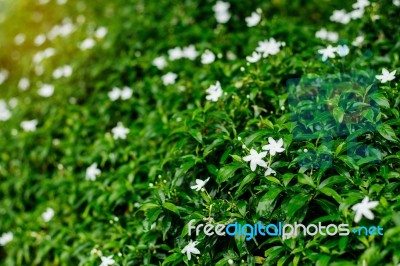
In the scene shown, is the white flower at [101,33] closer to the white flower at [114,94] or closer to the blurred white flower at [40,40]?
the white flower at [114,94]

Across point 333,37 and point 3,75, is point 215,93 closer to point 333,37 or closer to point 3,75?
point 333,37

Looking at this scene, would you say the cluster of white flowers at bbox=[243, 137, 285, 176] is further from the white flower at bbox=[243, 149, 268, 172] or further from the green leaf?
the green leaf

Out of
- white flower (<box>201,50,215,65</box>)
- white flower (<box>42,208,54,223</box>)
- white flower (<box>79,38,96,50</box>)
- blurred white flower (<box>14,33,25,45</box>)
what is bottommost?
white flower (<box>42,208,54,223</box>)

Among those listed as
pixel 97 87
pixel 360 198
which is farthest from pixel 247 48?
pixel 360 198

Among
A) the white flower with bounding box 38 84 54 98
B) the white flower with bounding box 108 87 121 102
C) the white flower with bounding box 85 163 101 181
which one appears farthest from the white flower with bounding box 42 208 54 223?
the white flower with bounding box 38 84 54 98

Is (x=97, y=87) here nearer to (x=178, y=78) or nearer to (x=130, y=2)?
(x=178, y=78)

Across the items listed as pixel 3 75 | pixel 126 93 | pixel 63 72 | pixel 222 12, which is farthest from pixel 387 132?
pixel 3 75

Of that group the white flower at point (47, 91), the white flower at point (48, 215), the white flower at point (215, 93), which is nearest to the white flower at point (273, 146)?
the white flower at point (215, 93)

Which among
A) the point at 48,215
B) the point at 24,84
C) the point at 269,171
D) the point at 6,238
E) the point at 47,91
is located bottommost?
the point at 6,238
